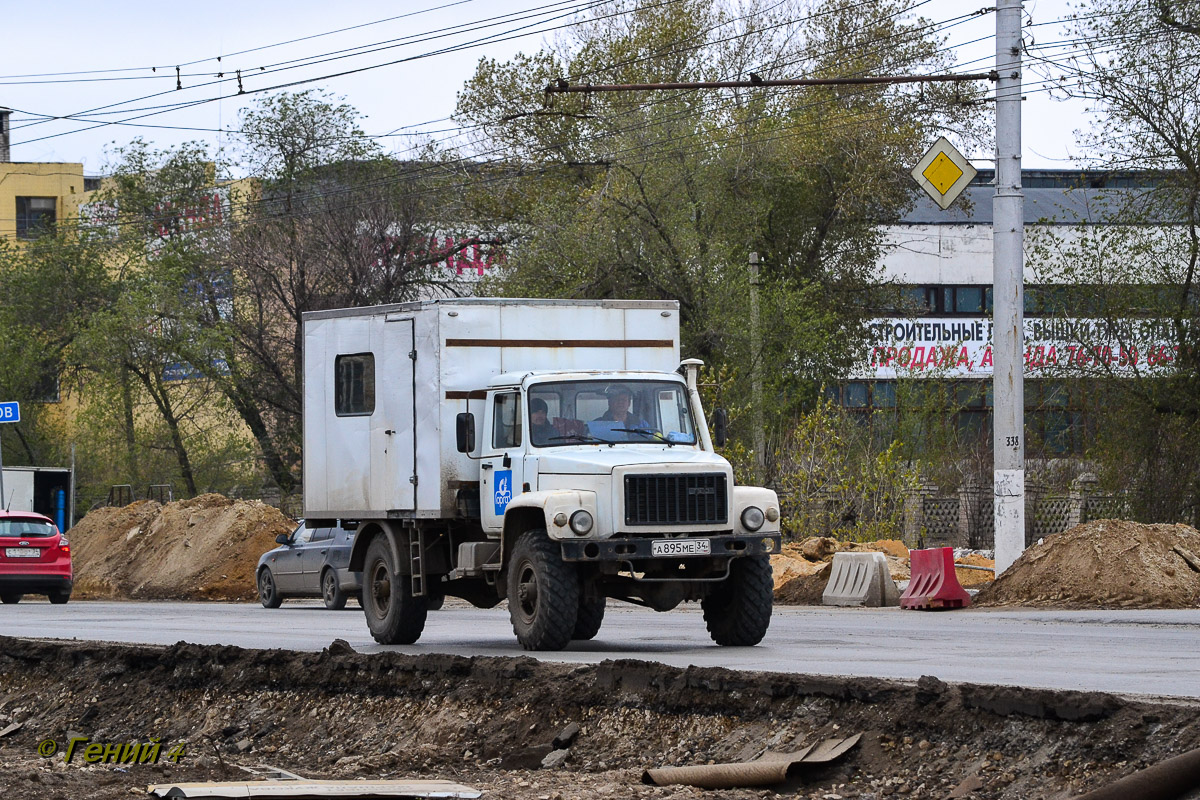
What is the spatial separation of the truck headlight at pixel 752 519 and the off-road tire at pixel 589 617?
1.51 m

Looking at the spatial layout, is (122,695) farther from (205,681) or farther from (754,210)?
(754,210)

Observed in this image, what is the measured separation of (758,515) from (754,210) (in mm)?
29018

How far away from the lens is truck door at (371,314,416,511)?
16.2 meters

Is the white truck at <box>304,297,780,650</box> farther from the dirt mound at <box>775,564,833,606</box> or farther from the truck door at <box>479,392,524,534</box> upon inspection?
the dirt mound at <box>775,564,833,606</box>

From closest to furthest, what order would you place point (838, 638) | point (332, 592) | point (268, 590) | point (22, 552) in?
point (838, 638)
point (332, 592)
point (268, 590)
point (22, 552)

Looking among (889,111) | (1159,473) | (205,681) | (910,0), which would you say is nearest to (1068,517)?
(1159,473)

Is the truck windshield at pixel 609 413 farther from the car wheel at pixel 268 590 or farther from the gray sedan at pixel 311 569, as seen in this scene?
the car wheel at pixel 268 590

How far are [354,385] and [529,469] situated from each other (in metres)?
2.54

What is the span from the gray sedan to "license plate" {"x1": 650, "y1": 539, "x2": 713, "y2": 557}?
437 inches

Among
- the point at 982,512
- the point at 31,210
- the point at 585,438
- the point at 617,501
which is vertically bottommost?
the point at 982,512

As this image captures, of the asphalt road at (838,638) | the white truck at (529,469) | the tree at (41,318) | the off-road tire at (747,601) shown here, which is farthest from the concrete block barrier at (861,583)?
the tree at (41,318)

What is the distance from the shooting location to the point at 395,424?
16.4 m

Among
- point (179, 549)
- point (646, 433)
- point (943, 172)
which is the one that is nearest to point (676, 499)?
point (646, 433)

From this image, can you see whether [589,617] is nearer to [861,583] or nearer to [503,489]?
[503,489]
